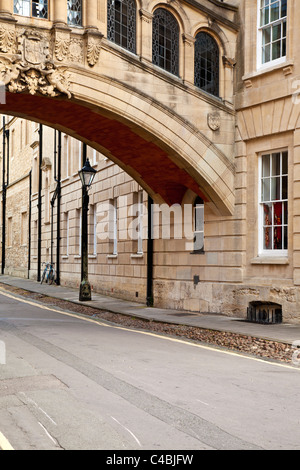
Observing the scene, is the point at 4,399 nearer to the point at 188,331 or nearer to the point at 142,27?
the point at 188,331

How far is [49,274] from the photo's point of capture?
33844 mm

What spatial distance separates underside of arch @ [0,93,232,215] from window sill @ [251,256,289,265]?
1.66 m

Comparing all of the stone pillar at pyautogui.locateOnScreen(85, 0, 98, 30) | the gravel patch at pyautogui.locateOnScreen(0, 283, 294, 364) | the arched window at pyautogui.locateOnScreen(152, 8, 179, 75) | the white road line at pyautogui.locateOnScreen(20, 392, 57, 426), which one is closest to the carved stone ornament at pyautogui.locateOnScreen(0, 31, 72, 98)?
the stone pillar at pyautogui.locateOnScreen(85, 0, 98, 30)

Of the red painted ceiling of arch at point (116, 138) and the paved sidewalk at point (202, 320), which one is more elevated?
the red painted ceiling of arch at point (116, 138)

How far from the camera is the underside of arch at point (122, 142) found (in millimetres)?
16188

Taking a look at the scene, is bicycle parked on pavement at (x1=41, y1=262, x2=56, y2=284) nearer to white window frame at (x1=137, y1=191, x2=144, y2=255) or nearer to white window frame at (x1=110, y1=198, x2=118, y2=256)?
white window frame at (x1=110, y1=198, x2=118, y2=256)

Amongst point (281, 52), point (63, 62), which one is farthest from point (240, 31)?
point (63, 62)

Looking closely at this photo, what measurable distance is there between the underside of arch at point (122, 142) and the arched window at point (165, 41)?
2.06m

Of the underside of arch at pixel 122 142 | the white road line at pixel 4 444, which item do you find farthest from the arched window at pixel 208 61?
the white road line at pixel 4 444

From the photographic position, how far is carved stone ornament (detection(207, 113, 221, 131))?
17.1 m

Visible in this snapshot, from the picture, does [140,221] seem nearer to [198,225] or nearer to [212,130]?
[198,225]

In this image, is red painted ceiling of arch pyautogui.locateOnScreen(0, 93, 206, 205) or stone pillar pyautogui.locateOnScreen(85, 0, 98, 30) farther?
red painted ceiling of arch pyautogui.locateOnScreen(0, 93, 206, 205)

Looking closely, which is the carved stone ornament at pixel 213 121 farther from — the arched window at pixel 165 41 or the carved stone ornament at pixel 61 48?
the carved stone ornament at pixel 61 48

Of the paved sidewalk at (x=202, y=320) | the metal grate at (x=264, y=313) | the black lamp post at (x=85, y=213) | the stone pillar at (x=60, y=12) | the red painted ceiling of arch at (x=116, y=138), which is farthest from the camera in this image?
the black lamp post at (x=85, y=213)
